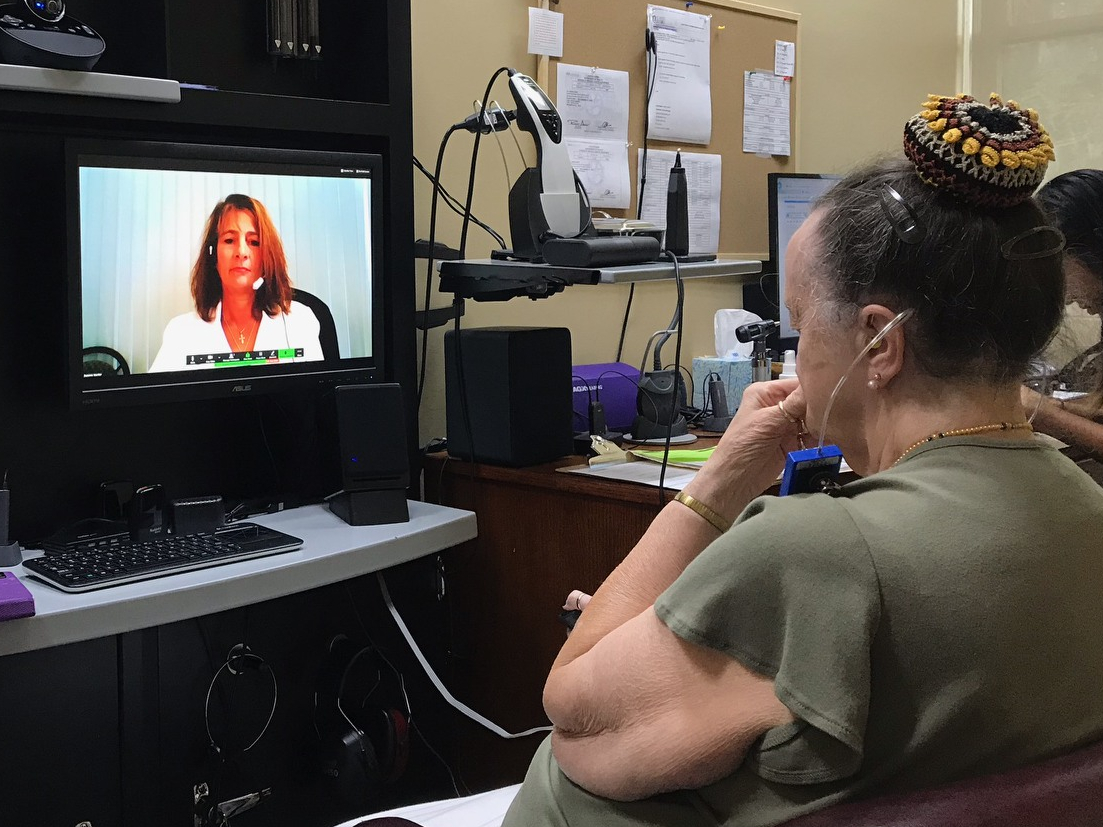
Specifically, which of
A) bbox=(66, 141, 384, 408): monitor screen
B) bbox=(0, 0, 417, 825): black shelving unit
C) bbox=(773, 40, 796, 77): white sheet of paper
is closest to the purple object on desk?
bbox=(0, 0, 417, 825): black shelving unit

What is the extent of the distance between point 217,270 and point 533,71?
1007 mm

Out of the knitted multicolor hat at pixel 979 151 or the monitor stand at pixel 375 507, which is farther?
the monitor stand at pixel 375 507

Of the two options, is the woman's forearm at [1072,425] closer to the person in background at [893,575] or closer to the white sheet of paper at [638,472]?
the white sheet of paper at [638,472]

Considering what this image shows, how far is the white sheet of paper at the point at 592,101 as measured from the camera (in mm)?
2561

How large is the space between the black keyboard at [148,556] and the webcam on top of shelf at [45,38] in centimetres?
70

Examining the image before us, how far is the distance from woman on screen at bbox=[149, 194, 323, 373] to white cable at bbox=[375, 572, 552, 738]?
0.45 meters

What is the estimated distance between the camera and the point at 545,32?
98.0 inches

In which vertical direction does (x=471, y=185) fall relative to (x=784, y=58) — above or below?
below

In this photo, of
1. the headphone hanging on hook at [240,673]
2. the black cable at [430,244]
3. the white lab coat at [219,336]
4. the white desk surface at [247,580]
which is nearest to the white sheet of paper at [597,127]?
the black cable at [430,244]

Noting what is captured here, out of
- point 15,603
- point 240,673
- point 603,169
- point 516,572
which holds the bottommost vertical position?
point 240,673

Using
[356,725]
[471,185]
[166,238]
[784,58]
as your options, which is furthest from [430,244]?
[784,58]

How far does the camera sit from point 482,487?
210 centimetres

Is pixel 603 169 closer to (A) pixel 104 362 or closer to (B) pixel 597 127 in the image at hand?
(B) pixel 597 127

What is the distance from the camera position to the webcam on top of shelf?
5.20 ft
